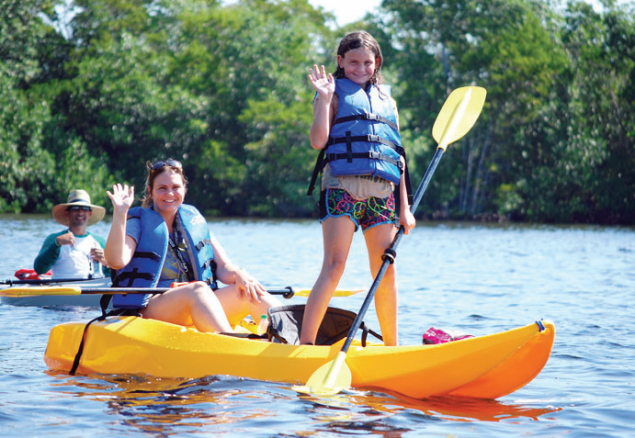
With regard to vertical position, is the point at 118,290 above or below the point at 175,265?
below

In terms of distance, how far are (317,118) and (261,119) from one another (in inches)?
1141

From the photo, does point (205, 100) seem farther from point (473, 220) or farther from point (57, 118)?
point (473, 220)

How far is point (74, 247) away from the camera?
7.41 metres

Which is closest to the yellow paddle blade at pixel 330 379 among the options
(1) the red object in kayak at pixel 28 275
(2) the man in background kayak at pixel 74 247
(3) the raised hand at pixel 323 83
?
(3) the raised hand at pixel 323 83

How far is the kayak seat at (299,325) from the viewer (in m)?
4.26

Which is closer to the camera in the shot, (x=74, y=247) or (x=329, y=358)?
(x=329, y=358)

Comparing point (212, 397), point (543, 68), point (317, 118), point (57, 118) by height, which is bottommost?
point (212, 397)

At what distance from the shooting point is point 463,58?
1288 inches

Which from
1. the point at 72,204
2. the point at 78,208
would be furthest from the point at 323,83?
the point at 78,208

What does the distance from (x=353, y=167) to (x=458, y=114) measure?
3.82 feet

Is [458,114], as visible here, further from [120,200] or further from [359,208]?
[120,200]

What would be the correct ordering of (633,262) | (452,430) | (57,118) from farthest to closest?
(57,118) < (633,262) < (452,430)

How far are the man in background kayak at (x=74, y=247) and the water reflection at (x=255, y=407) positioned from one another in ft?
9.99

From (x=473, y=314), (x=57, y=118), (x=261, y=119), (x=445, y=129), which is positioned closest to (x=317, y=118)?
(x=445, y=129)
